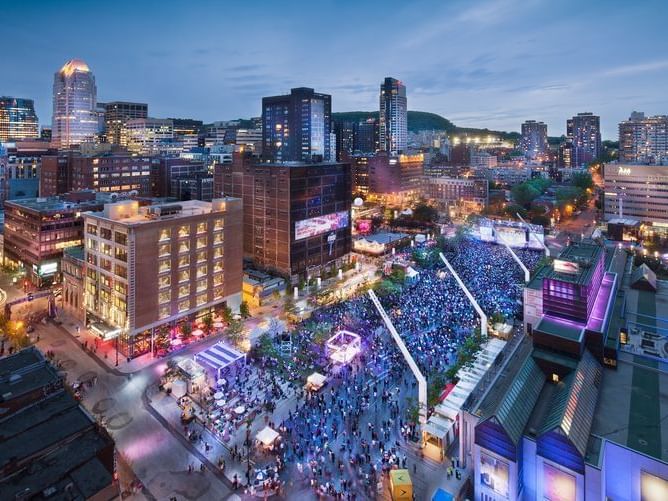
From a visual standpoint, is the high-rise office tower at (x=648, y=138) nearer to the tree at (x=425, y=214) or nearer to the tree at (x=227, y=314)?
the tree at (x=425, y=214)

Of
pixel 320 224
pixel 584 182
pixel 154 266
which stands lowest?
pixel 154 266

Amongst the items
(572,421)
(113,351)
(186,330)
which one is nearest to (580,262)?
(572,421)

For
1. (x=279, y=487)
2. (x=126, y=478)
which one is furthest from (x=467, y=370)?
(x=126, y=478)

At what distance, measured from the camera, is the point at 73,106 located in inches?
7288

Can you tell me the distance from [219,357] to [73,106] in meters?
196

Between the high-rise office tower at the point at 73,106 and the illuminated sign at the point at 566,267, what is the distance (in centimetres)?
20092

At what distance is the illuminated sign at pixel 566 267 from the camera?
36781mm

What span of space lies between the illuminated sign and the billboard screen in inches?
1476

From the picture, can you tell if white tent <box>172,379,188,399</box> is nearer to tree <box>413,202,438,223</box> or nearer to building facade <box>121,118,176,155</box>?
tree <box>413,202,438,223</box>

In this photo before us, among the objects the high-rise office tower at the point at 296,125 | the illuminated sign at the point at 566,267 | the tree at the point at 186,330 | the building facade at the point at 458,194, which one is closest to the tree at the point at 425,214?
the building facade at the point at 458,194

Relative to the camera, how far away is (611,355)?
32.3 metres

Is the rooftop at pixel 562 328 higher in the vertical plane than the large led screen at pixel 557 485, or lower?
higher

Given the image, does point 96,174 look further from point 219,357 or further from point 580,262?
point 580,262

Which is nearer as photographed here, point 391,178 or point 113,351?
point 113,351
